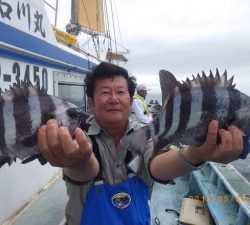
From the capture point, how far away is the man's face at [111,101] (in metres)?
2.07

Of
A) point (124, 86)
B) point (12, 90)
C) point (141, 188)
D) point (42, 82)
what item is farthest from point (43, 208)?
point (12, 90)

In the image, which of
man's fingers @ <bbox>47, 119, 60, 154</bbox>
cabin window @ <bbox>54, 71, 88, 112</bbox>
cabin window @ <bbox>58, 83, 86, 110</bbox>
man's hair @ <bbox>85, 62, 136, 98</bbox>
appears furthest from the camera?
cabin window @ <bbox>58, 83, 86, 110</bbox>

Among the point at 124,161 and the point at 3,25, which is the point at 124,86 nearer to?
the point at 124,161

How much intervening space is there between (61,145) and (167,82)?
61 cm

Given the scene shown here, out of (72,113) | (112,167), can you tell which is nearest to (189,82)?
(72,113)

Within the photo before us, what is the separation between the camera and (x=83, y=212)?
6.99 feet

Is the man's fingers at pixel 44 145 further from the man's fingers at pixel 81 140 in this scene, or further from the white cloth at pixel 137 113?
the white cloth at pixel 137 113

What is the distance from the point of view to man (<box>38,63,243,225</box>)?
206cm

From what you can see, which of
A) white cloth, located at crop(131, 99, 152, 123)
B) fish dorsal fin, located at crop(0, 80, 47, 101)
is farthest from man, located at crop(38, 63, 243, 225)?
white cloth, located at crop(131, 99, 152, 123)

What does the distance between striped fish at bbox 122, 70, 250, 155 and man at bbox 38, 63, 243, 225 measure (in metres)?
0.20

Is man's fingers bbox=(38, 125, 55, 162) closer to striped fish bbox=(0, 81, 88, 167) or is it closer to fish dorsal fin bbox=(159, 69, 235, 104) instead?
striped fish bbox=(0, 81, 88, 167)

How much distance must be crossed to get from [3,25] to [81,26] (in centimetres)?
892

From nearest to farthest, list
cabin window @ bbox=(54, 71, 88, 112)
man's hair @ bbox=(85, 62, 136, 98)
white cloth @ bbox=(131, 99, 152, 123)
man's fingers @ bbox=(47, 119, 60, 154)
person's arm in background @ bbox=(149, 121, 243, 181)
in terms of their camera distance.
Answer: man's fingers @ bbox=(47, 119, 60, 154), person's arm in background @ bbox=(149, 121, 243, 181), man's hair @ bbox=(85, 62, 136, 98), cabin window @ bbox=(54, 71, 88, 112), white cloth @ bbox=(131, 99, 152, 123)

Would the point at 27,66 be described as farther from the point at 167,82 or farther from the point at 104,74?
the point at 167,82
